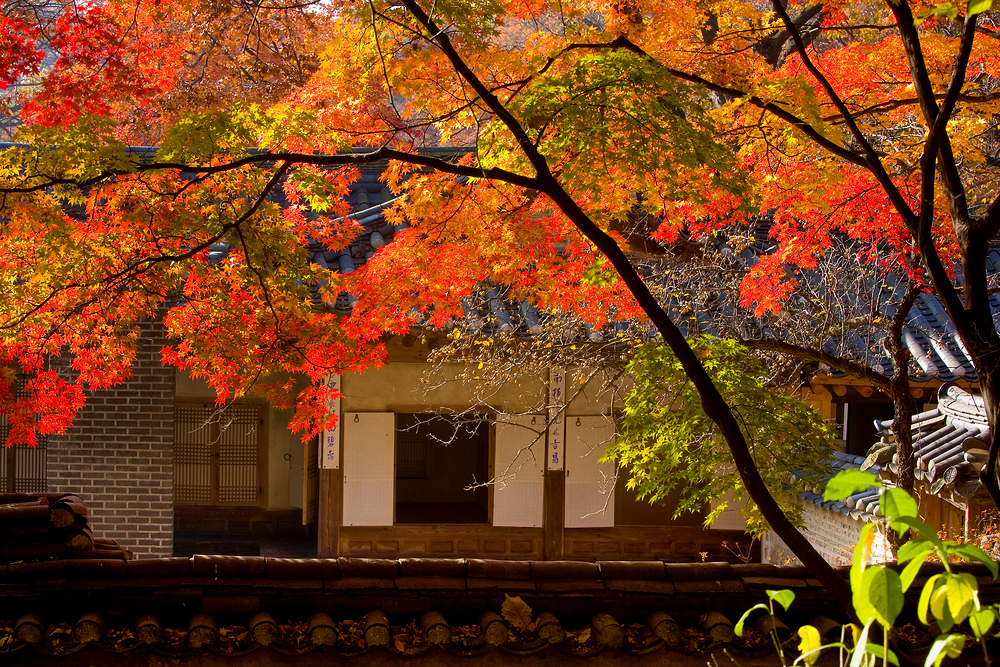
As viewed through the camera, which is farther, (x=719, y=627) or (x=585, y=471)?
(x=585, y=471)

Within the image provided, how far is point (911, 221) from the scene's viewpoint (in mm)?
3477

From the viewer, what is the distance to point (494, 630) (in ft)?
10.3

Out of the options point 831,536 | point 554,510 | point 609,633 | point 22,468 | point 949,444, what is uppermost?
point 949,444

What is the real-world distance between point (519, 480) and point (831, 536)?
3.48 meters

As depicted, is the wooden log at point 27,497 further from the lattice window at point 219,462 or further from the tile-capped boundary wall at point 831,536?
the lattice window at point 219,462

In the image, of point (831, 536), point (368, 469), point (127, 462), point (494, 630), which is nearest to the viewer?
point (494, 630)

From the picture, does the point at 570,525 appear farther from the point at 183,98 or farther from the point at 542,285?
the point at 183,98

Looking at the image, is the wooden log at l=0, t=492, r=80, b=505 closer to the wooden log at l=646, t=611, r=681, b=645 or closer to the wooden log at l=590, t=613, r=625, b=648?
the wooden log at l=590, t=613, r=625, b=648

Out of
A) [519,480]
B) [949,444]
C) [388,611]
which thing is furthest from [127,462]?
[949,444]

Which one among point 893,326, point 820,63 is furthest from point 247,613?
point 820,63

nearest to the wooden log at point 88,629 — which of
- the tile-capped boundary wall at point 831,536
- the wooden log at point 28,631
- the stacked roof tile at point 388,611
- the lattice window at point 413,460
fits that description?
the stacked roof tile at point 388,611

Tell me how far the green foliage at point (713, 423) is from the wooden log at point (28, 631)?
3.35 metres

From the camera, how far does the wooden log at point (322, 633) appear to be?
3.04 metres

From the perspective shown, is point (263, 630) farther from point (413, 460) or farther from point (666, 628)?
point (413, 460)
